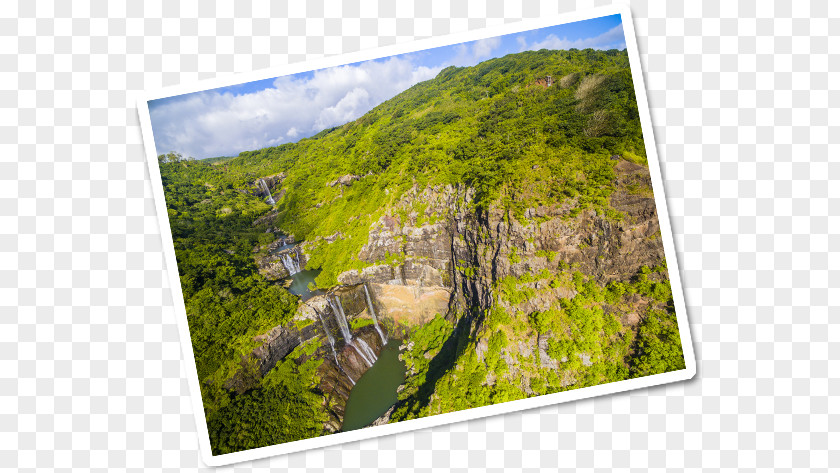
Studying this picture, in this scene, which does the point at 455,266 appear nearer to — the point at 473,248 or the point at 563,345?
the point at 473,248

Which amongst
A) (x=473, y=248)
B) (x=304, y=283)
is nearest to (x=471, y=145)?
(x=473, y=248)

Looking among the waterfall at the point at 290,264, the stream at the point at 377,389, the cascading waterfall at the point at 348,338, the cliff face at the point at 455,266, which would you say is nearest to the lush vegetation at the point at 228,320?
the cliff face at the point at 455,266

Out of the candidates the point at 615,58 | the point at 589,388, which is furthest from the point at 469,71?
the point at 589,388

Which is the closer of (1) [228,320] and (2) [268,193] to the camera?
(1) [228,320]

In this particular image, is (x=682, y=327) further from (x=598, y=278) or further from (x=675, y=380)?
(x=598, y=278)

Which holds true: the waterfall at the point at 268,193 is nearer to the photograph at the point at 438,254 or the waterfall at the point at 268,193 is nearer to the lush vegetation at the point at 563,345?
the photograph at the point at 438,254

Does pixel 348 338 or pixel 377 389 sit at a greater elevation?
pixel 348 338
